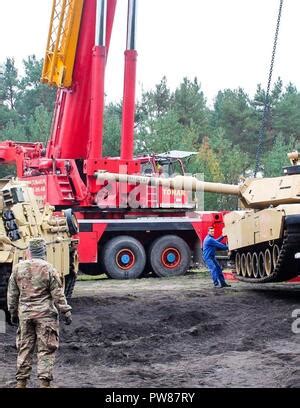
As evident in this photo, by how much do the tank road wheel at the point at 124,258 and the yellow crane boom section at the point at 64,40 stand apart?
3.51m

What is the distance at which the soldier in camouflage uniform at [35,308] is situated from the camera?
748 cm

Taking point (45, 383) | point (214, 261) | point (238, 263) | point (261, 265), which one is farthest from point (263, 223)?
point (45, 383)

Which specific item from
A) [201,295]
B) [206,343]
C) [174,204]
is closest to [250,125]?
[174,204]

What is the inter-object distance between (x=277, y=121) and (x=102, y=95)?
2995 cm

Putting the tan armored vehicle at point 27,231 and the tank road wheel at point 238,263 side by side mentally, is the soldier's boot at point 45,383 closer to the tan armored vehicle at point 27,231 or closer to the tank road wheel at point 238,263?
the tan armored vehicle at point 27,231

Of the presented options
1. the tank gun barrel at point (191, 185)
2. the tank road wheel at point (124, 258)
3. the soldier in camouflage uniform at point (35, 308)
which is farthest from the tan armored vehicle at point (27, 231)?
the tank road wheel at point (124, 258)

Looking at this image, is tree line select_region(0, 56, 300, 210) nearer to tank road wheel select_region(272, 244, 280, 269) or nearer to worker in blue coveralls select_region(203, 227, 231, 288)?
worker in blue coveralls select_region(203, 227, 231, 288)

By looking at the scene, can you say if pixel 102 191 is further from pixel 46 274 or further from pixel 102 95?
pixel 46 274

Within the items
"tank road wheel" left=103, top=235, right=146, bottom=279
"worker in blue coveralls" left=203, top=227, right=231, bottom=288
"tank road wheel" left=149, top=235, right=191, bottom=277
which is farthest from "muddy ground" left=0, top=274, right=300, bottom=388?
"tank road wheel" left=149, top=235, right=191, bottom=277

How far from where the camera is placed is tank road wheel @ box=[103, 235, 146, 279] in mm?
17875

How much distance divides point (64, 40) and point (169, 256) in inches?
204

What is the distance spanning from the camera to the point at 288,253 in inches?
488

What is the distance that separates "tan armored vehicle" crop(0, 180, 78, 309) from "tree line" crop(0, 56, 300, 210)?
79.6ft

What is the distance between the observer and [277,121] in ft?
150
